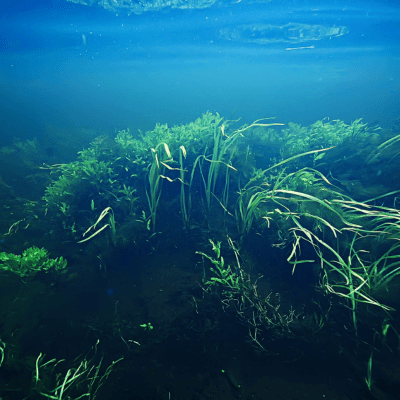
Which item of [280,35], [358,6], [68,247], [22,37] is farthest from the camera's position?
[22,37]

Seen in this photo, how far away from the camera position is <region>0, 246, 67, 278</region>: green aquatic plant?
2.09 m

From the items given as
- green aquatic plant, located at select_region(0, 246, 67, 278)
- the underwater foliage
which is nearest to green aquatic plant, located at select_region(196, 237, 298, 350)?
the underwater foliage

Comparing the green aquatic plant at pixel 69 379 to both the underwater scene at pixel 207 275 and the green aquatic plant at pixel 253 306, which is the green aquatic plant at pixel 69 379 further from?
the green aquatic plant at pixel 253 306

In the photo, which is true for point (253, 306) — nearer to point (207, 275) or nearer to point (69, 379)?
point (207, 275)

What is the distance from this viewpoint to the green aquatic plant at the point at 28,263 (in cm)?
209

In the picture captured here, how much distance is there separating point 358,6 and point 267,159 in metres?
12.1

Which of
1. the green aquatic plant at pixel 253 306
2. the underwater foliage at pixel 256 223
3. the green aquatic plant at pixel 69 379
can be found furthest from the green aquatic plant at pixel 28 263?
the green aquatic plant at pixel 253 306

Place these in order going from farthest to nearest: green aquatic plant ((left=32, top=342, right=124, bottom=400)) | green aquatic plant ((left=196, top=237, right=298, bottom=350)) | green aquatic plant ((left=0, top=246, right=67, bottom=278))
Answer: green aquatic plant ((left=0, top=246, right=67, bottom=278)), green aquatic plant ((left=196, top=237, right=298, bottom=350)), green aquatic plant ((left=32, top=342, right=124, bottom=400))

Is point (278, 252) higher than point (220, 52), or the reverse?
point (220, 52)

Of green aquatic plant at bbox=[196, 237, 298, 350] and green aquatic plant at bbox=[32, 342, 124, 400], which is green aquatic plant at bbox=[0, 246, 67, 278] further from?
green aquatic plant at bbox=[196, 237, 298, 350]

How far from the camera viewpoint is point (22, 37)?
1686cm

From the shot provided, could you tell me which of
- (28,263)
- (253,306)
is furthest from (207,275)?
(28,263)

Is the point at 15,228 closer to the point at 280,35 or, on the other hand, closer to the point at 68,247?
the point at 68,247

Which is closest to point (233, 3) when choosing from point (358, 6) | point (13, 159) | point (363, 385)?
point (358, 6)
